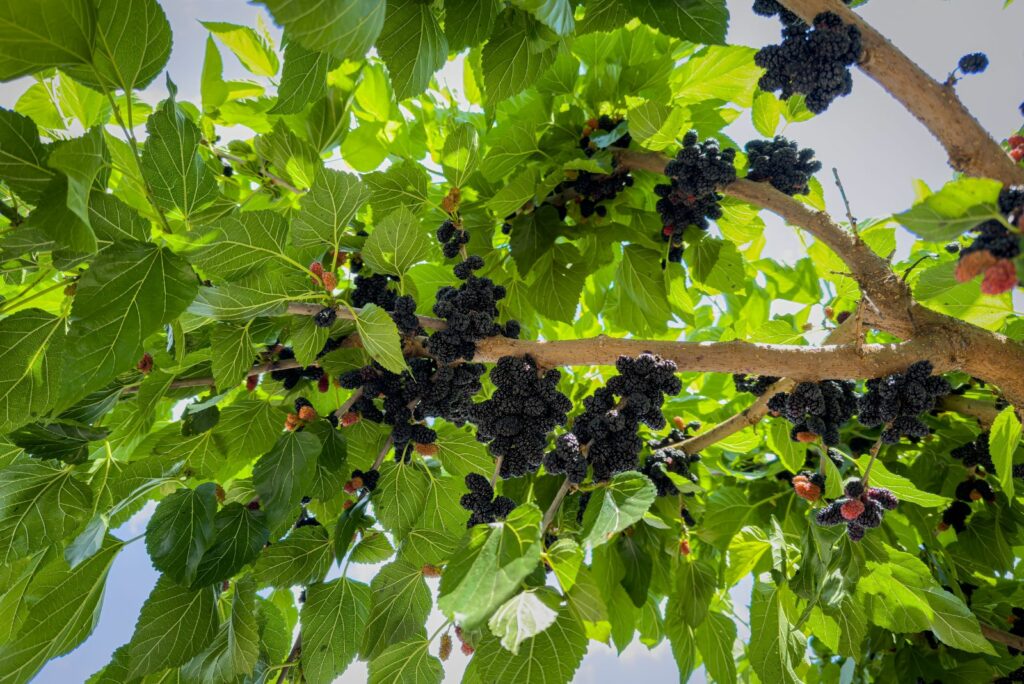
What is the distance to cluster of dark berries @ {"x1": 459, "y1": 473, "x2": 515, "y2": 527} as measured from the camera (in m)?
1.04

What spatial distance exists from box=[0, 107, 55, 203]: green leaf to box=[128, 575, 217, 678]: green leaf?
2.33 feet

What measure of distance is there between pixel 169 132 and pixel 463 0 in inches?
17.9

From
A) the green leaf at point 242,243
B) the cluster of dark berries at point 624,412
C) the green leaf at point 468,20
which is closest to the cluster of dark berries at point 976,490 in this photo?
the cluster of dark berries at point 624,412

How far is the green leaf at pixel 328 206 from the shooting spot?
1003mm

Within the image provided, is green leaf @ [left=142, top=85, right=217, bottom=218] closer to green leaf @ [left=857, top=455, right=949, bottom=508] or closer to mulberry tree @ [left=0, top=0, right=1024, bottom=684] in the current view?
mulberry tree @ [left=0, top=0, right=1024, bottom=684]

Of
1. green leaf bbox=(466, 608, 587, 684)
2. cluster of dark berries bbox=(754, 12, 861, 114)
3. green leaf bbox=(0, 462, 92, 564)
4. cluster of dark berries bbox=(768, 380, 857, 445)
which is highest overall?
cluster of dark berries bbox=(754, 12, 861, 114)

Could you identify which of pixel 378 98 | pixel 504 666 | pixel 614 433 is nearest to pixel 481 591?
pixel 504 666

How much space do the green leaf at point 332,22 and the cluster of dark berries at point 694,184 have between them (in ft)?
2.54

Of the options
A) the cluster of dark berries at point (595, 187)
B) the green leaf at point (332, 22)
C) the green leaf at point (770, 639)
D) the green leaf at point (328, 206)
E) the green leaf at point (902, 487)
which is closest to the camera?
the green leaf at point (332, 22)

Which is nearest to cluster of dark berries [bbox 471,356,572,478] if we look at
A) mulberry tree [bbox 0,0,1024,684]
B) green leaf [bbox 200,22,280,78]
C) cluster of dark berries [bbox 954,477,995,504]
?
mulberry tree [bbox 0,0,1024,684]

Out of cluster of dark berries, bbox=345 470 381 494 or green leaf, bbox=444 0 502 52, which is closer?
green leaf, bbox=444 0 502 52

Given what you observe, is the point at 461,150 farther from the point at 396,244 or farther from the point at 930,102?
the point at 930,102

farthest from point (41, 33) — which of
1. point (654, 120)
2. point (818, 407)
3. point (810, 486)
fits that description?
point (810, 486)

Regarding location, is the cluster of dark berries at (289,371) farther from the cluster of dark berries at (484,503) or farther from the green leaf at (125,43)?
the green leaf at (125,43)
